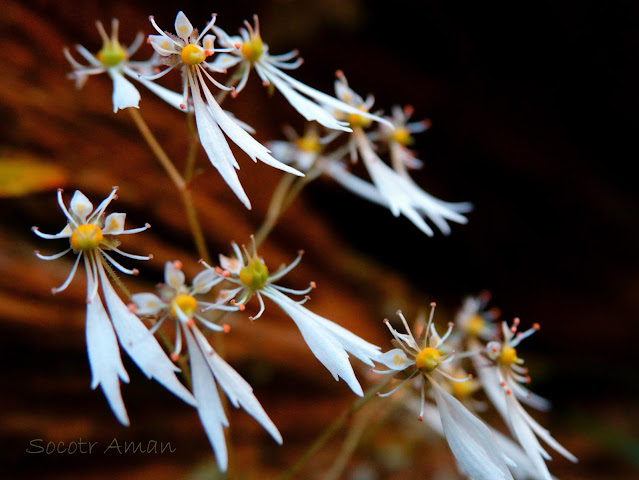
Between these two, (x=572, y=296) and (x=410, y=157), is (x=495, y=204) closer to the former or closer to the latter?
(x=572, y=296)

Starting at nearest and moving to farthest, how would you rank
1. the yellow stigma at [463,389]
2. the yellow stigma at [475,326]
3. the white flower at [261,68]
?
the white flower at [261,68], the yellow stigma at [463,389], the yellow stigma at [475,326]

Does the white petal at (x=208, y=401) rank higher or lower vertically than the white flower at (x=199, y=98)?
lower

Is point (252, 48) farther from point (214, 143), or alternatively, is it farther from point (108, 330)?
point (108, 330)

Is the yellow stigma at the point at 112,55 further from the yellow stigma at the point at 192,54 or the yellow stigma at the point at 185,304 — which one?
the yellow stigma at the point at 185,304

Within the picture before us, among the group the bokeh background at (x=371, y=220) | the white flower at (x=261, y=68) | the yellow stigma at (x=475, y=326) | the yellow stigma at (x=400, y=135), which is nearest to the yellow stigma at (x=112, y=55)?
the white flower at (x=261, y=68)

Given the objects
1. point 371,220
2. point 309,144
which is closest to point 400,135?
point 309,144
